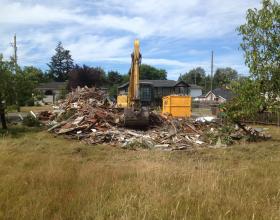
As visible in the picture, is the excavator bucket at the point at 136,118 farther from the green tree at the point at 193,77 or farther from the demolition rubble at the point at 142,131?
the green tree at the point at 193,77

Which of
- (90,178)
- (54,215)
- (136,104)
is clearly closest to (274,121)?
(136,104)

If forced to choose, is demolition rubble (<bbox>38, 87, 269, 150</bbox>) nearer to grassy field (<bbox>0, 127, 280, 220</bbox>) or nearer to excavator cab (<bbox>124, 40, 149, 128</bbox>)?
excavator cab (<bbox>124, 40, 149, 128</bbox>)

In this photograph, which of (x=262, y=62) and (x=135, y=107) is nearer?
(x=262, y=62)

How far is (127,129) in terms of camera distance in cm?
2233

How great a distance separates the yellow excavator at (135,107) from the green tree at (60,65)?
350 ft

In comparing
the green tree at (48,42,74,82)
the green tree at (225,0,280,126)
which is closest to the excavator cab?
the green tree at (225,0,280,126)

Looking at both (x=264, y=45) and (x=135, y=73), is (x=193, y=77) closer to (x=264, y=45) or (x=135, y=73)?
(x=135, y=73)

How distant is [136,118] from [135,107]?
964mm

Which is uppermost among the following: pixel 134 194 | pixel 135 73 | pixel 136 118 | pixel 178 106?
pixel 135 73

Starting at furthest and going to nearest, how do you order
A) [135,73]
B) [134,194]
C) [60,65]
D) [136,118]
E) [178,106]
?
[60,65]
[178,106]
[135,73]
[136,118]
[134,194]

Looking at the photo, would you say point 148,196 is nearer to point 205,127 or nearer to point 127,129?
point 127,129

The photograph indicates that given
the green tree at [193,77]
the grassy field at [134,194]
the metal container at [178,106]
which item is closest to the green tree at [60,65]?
the green tree at [193,77]

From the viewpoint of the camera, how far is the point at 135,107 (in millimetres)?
23094

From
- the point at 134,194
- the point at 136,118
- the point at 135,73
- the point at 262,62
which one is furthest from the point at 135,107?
the point at 134,194
